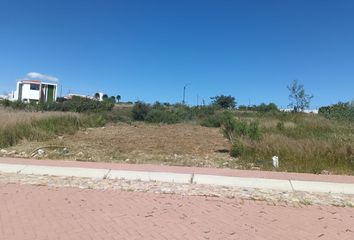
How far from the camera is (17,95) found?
315ft

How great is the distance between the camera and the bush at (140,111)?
45594mm

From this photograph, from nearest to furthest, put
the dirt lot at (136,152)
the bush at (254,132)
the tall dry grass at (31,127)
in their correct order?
1. the dirt lot at (136,152)
2. the bush at (254,132)
3. the tall dry grass at (31,127)

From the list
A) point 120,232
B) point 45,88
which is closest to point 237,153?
point 120,232

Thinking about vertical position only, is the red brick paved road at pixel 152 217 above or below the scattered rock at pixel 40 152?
below

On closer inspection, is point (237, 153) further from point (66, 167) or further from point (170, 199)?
point (170, 199)

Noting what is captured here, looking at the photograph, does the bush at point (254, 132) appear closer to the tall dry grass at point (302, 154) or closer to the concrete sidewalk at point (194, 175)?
the tall dry grass at point (302, 154)

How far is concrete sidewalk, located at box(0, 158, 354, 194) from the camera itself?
31.7 feet

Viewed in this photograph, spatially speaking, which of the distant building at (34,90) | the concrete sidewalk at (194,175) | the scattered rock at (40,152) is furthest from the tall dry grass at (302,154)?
the distant building at (34,90)

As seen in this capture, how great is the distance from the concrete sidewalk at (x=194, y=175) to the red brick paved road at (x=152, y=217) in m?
1.63

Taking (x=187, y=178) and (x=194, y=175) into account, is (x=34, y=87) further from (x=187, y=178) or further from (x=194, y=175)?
(x=187, y=178)

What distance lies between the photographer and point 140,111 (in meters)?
45.9

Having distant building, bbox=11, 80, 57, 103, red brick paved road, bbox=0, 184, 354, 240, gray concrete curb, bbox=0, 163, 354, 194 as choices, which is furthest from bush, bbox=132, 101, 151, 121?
distant building, bbox=11, 80, 57, 103

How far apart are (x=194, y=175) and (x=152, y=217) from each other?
12.9 feet

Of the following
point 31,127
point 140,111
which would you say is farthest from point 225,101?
point 31,127
